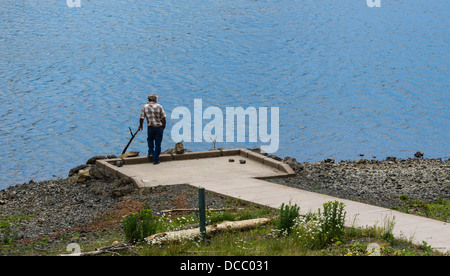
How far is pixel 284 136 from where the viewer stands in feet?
133

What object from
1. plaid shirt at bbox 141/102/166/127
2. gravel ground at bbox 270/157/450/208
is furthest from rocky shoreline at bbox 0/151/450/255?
plaid shirt at bbox 141/102/166/127

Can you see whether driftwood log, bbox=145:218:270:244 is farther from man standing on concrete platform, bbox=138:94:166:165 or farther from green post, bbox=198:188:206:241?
man standing on concrete platform, bbox=138:94:166:165

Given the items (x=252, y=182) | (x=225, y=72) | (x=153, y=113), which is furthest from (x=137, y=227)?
(x=225, y=72)

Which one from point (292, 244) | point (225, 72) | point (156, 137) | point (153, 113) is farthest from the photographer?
point (225, 72)

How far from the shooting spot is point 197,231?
506 inches

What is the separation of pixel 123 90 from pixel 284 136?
15.7 m

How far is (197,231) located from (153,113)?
906 cm

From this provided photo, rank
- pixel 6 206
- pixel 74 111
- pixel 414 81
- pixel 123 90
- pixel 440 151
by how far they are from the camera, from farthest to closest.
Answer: pixel 414 81 → pixel 123 90 → pixel 74 111 → pixel 440 151 → pixel 6 206

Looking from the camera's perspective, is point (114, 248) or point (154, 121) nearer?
point (114, 248)

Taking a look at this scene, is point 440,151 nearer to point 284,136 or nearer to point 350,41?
point 284,136

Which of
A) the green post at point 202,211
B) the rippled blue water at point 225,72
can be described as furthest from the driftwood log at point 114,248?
the rippled blue water at point 225,72

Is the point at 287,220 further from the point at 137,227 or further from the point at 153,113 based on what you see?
the point at 153,113

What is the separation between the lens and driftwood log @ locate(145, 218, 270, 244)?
1243 cm


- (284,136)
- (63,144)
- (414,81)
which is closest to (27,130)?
(63,144)
